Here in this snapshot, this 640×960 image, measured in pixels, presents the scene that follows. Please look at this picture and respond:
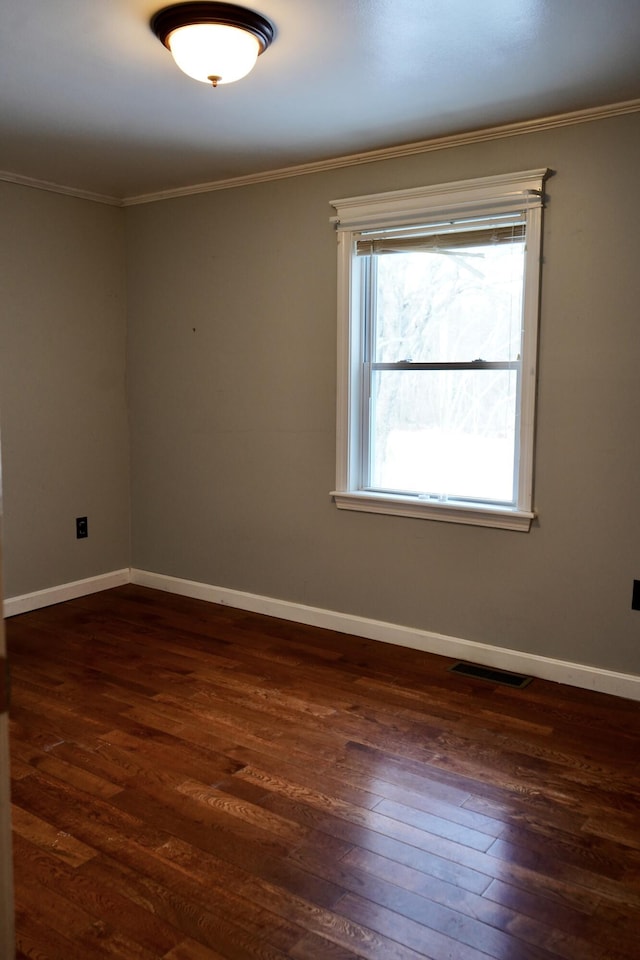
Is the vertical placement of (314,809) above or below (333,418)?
below

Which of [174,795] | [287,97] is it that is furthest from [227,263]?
[174,795]

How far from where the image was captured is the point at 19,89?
2.94m

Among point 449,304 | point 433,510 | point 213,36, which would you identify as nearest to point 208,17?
point 213,36

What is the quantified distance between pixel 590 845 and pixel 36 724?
2.02 m

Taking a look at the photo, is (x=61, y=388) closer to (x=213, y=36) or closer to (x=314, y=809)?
(x=213, y=36)

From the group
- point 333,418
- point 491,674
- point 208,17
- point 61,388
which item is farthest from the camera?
point 61,388

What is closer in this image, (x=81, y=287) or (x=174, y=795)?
(x=174, y=795)

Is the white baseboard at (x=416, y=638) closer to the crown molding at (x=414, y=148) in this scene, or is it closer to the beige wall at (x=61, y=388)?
the beige wall at (x=61, y=388)

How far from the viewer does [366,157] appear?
3725 mm

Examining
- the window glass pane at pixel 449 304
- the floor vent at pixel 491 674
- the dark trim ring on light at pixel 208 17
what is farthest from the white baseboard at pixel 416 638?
the dark trim ring on light at pixel 208 17

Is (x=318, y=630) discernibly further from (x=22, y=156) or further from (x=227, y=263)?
(x=22, y=156)

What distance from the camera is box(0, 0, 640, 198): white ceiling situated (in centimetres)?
236

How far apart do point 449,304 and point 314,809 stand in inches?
90.8

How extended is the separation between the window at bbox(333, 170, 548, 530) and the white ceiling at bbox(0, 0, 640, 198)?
0.36 metres
